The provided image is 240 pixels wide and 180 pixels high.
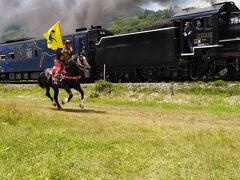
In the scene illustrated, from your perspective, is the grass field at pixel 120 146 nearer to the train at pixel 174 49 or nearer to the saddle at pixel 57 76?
the saddle at pixel 57 76

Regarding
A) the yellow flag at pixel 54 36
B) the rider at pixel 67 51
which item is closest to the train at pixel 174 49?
the yellow flag at pixel 54 36

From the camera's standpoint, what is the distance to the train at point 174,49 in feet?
76.7

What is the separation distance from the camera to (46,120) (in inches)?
537

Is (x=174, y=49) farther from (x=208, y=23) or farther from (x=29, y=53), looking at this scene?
(x=29, y=53)

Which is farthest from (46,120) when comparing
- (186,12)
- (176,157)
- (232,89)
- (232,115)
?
(186,12)

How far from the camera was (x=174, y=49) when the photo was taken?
25656 mm

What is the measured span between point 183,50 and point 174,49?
591 millimetres

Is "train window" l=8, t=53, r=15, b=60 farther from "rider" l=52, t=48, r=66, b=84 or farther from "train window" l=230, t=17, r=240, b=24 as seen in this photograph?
"train window" l=230, t=17, r=240, b=24

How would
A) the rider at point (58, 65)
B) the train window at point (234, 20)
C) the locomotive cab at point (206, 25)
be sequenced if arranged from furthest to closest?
the locomotive cab at point (206, 25)
the train window at point (234, 20)
the rider at point (58, 65)

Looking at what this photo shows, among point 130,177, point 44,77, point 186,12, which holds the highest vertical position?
point 186,12

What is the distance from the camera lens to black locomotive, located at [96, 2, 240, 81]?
23344mm

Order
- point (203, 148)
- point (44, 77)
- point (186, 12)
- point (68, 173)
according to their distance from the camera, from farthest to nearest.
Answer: point (186, 12), point (44, 77), point (203, 148), point (68, 173)

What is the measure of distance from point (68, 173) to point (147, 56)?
65.8 feet

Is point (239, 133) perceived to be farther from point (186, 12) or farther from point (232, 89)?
point (186, 12)
